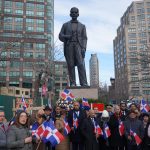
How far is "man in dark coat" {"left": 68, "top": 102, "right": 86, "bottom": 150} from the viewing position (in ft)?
29.1

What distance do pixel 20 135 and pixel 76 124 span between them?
3.58 metres

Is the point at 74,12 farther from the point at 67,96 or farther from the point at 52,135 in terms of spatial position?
the point at 52,135

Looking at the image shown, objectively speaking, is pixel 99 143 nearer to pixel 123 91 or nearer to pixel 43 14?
pixel 123 91

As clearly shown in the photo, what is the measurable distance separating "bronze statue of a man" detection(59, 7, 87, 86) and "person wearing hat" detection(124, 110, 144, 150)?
13.0 feet

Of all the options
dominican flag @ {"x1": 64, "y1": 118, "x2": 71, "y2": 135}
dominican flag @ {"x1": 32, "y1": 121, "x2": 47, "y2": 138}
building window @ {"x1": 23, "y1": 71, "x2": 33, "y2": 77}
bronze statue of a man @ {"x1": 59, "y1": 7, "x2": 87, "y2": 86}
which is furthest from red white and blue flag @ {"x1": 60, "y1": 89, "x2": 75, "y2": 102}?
building window @ {"x1": 23, "y1": 71, "x2": 33, "y2": 77}

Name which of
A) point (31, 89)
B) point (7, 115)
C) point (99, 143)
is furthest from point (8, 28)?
point (99, 143)

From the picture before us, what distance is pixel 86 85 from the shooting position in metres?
12.0

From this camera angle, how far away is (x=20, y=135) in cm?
559

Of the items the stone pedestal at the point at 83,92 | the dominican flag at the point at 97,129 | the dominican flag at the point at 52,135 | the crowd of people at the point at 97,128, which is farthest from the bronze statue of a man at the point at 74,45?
the dominican flag at the point at 52,135

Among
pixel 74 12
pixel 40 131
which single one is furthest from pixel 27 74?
pixel 40 131

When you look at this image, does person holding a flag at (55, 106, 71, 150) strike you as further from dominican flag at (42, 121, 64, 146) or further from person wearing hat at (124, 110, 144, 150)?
person wearing hat at (124, 110, 144, 150)

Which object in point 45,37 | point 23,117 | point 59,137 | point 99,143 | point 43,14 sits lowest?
point 99,143

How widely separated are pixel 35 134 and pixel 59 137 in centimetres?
57

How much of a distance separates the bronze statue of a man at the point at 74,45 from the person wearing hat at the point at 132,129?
3948 mm
